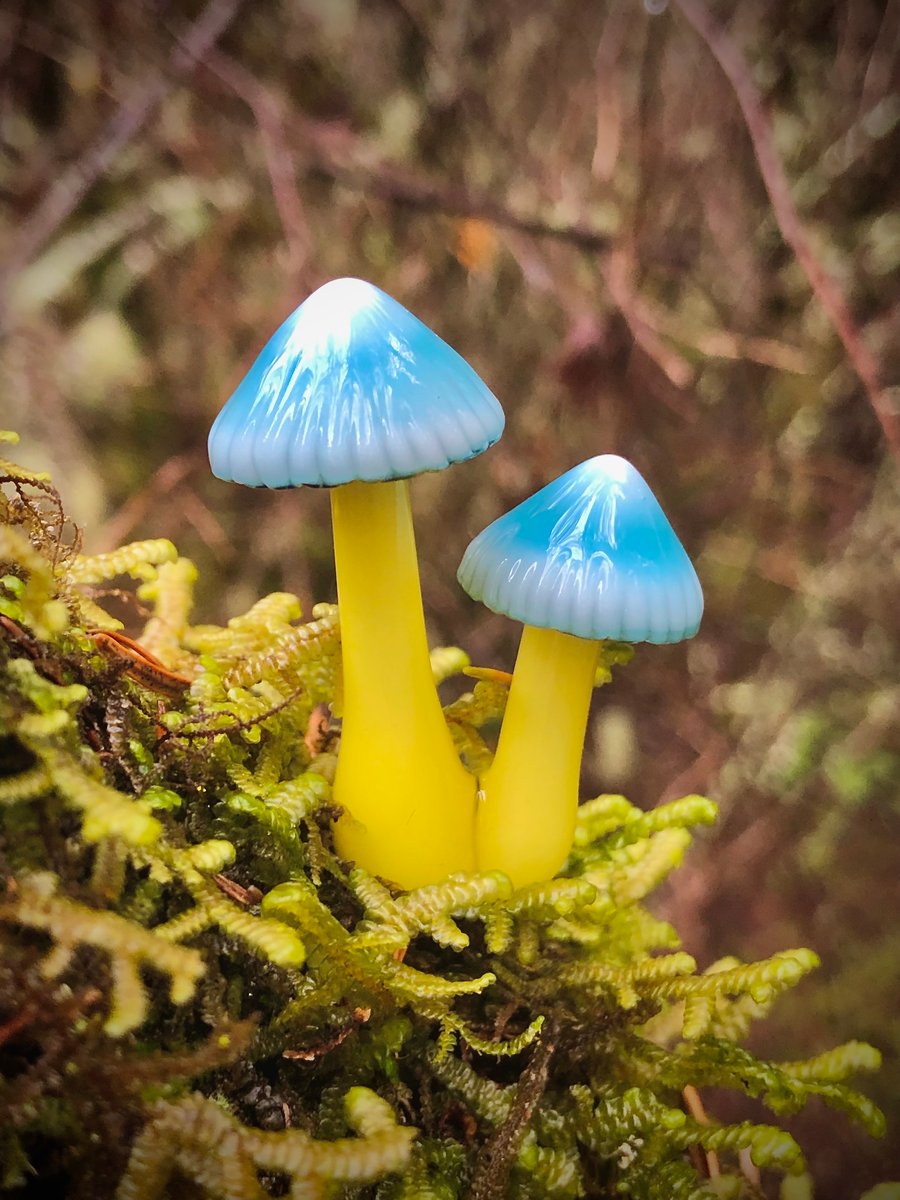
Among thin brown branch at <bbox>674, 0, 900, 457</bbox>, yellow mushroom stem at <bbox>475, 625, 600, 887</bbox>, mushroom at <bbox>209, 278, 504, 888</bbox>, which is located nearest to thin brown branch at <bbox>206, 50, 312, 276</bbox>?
thin brown branch at <bbox>674, 0, 900, 457</bbox>

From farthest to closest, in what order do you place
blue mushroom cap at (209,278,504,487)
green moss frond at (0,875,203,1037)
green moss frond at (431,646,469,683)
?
green moss frond at (431,646,469,683) → blue mushroom cap at (209,278,504,487) → green moss frond at (0,875,203,1037)

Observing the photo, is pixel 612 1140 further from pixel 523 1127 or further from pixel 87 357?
pixel 87 357

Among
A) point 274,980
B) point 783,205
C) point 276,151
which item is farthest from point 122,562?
point 783,205

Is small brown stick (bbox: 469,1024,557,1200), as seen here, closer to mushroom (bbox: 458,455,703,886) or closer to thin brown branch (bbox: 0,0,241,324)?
mushroom (bbox: 458,455,703,886)

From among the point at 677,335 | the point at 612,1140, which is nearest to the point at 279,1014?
the point at 612,1140

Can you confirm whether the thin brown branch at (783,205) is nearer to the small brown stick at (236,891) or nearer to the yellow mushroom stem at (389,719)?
the yellow mushroom stem at (389,719)

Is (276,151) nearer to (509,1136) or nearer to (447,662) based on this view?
(447,662)
